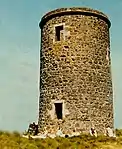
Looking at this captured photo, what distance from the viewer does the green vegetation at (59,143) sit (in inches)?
513

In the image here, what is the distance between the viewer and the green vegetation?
13027 mm

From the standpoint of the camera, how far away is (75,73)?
16219 mm

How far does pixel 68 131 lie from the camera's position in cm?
1572

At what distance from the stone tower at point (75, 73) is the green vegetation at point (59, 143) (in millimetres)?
1397

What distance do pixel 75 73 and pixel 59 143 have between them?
3.85m

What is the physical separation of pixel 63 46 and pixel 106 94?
324cm

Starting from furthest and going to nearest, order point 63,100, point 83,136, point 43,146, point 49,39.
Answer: point 49,39, point 63,100, point 83,136, point 43,146

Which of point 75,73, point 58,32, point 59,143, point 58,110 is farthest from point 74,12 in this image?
point 59,143

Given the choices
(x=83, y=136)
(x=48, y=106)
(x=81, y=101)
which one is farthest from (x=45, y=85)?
(x=83, y=136)

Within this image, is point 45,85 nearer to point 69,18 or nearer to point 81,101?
point 81,101

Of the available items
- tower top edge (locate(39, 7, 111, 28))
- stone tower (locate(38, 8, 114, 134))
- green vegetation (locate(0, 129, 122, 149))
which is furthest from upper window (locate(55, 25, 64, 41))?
green vegetation (locate(0, 129, 122, 149))

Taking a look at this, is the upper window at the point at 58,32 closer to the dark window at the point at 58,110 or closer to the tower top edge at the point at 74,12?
the tower top edge at the point at 74,12

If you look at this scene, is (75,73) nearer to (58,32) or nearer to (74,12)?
(58,32)

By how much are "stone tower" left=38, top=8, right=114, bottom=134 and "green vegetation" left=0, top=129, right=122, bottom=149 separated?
140 centimetres
